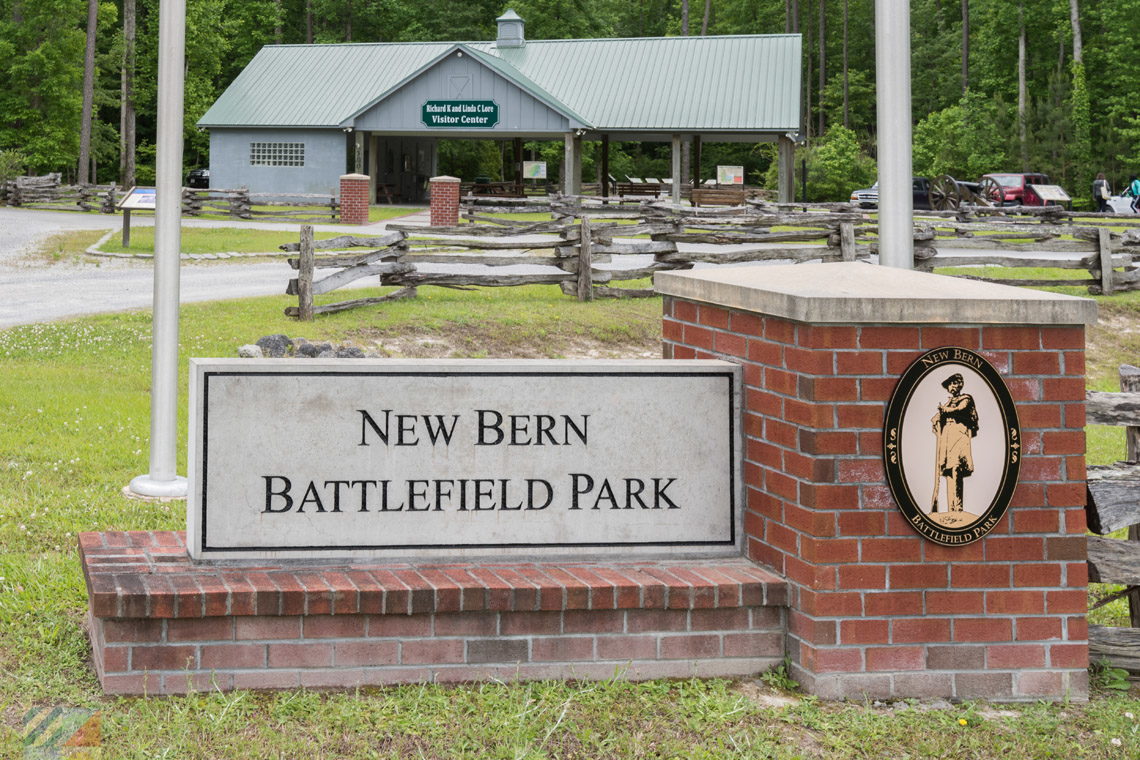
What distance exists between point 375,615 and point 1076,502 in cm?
241

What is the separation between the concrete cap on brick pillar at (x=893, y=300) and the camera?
4.59 m

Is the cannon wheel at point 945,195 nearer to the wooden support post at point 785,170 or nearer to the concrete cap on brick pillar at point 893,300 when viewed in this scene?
the wooden support post at point 785,170

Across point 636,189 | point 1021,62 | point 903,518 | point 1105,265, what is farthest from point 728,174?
point 903,518

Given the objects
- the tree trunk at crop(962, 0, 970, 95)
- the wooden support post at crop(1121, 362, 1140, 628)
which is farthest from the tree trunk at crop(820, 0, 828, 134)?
the wooden support post at crop(1121, 362, 1140, 628)

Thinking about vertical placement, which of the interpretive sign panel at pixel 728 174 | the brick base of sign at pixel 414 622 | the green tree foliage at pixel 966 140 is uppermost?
the green tree foliage at pixel 966 140

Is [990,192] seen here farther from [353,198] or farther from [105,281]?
[105,281]

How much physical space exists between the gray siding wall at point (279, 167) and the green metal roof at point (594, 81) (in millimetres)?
495

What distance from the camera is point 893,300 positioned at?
15.1 ft

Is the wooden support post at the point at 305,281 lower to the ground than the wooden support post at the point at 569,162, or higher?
lower

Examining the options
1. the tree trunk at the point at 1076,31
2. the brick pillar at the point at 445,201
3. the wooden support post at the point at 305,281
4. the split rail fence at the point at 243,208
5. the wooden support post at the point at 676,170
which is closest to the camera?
the wooden support post at the point at 305,281

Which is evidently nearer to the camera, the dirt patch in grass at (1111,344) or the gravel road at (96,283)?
the dirt patch in grass at (1111,344)

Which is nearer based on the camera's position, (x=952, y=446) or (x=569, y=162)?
(x=952, y=446)

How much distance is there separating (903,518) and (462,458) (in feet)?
5.02

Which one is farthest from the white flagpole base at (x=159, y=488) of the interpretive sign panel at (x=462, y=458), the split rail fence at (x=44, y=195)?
the split rail fence at (x=44, y=195)
